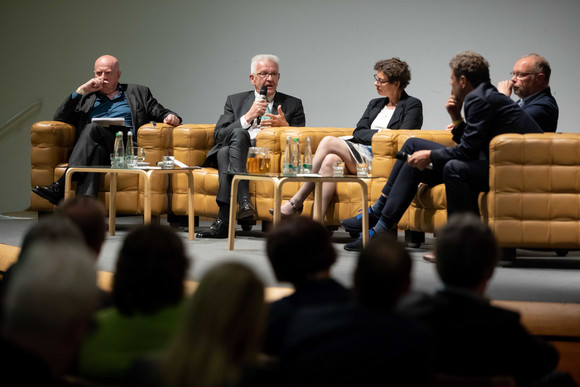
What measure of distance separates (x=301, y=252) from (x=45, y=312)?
68 cm

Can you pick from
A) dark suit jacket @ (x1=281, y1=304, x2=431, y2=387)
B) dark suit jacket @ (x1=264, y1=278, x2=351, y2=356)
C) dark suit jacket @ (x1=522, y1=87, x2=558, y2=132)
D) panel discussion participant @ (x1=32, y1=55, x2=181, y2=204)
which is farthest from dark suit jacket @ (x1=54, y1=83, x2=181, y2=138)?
dark suit jacket @ (x1=281, y1=304, x2=431, y2=387)

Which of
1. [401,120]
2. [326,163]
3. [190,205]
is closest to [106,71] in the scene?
[190,205]

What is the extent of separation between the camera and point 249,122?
5598 millimetres

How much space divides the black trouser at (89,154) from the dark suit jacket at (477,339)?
415 centimetres

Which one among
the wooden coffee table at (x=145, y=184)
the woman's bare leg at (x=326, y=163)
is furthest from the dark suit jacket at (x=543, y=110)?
the wooden coffee table at (x=145, y=184)

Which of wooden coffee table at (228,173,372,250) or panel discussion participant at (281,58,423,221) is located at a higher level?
panel discussion participant at (281,58,423,221)

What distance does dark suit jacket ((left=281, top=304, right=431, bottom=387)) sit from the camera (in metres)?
1.35

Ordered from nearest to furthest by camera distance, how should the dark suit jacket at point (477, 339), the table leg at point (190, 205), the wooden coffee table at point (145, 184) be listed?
the dark suit jacket at point (477, 339) < the wooden coffee table at point (145, 184) < the table leg at point (190, 205)

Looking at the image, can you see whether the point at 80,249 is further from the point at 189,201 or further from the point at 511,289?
the point at 189,201

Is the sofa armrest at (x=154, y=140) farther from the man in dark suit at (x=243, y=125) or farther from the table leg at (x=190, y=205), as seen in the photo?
the table leg at (x=190, y=205)

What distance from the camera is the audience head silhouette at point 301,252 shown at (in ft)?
5.81

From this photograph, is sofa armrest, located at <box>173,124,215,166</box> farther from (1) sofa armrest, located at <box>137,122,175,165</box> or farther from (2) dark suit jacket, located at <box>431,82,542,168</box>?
(2) dark suit jacket, located at <box>431,82,542,168</box>

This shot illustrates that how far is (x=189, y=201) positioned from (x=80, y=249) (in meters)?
3.89

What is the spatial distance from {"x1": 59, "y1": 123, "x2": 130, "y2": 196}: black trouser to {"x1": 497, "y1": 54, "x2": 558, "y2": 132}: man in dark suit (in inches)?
109
